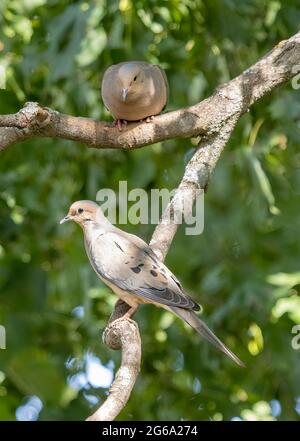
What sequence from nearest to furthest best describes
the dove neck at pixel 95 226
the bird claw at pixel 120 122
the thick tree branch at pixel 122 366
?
the thick tree branch at pixel 122 366, the bird claw at pixel 120 122, the dove neck at pixel 95 226

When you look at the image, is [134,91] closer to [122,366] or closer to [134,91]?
[134,91]

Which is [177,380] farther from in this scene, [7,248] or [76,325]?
[7,248]

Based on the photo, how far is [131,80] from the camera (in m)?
5.12

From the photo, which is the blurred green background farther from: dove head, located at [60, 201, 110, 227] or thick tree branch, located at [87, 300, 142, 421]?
thick tree branch, located at [87, 300, 142, 421]

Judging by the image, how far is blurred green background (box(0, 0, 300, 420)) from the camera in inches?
224

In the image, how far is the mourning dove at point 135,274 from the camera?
4.43 metres

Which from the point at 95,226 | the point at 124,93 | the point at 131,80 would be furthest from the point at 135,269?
the point at 131,80

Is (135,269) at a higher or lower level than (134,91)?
lower

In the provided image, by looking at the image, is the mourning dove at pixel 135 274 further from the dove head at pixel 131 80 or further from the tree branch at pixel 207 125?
the dove head at pixel 131 80

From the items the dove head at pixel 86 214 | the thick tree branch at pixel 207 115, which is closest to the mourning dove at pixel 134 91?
the thick tree branch at pixel 207 115

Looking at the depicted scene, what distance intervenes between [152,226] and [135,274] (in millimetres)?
1750

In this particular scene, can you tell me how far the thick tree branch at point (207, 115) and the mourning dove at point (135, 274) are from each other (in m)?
0.45

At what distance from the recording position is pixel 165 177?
6.49 metres

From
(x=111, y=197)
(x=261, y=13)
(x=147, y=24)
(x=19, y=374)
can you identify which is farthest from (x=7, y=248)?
(x=261, y=13)
